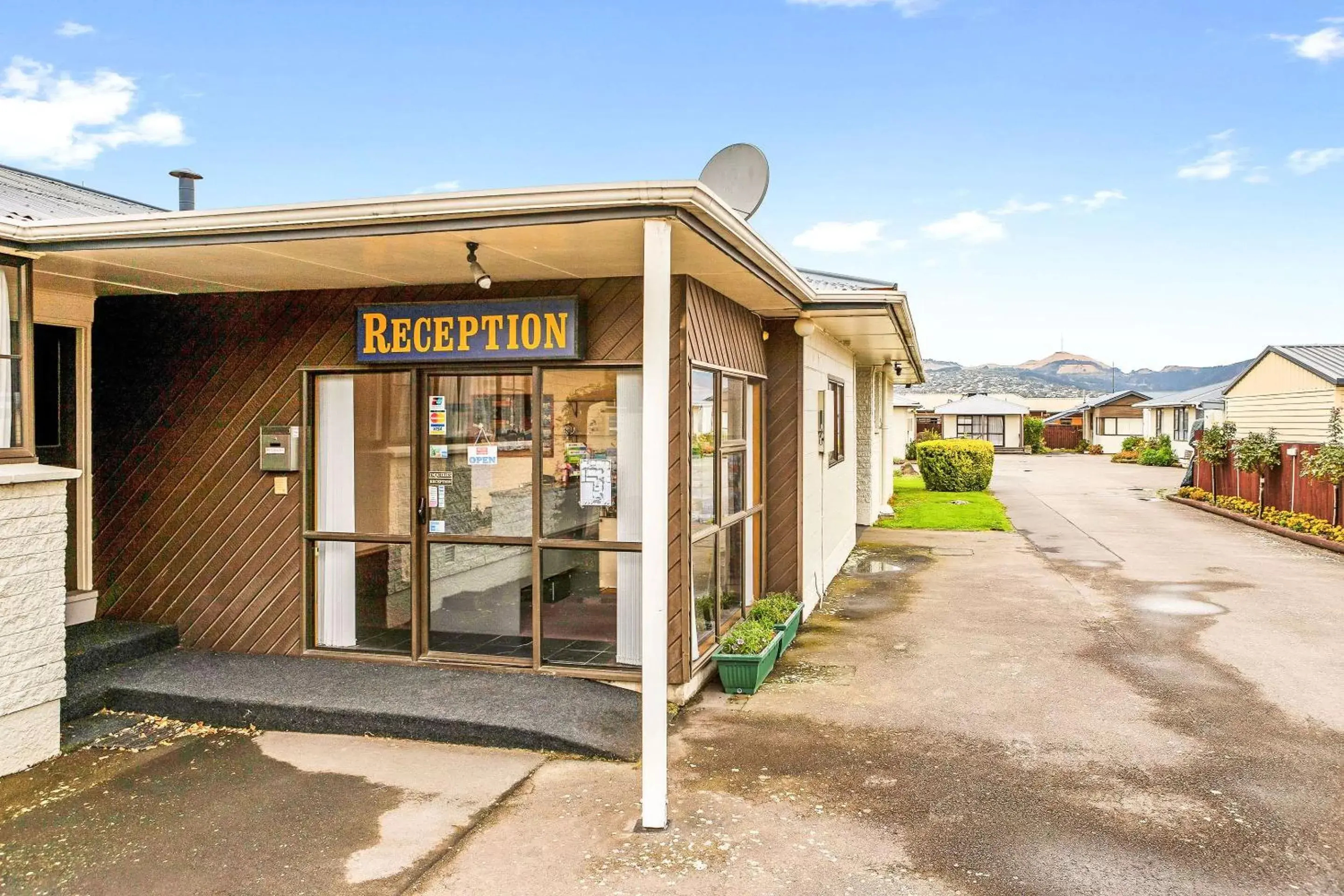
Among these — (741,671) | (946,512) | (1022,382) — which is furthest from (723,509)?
(1022,382)

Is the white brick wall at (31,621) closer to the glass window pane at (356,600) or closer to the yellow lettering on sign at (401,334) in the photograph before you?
the glass window pane at (356,600)

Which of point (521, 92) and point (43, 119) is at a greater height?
point (521, 92)

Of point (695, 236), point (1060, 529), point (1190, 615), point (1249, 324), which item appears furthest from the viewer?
point (1249, 324)

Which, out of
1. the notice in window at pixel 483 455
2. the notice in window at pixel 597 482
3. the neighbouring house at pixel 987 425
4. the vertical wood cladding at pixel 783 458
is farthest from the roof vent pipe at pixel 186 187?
the neighbouring house at pixel 987 425

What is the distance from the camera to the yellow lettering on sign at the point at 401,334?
18.9 ft

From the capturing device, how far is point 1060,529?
1495cm

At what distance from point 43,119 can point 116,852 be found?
62.0ft

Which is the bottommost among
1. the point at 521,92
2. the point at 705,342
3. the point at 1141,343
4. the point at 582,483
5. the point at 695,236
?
the point at 582,483

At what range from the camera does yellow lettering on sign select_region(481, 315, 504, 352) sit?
5.59 m

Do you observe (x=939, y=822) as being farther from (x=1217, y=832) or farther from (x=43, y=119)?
(x=43, y=119)

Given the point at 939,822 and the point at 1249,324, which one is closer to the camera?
the point at 939,822

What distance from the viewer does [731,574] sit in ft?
22.8

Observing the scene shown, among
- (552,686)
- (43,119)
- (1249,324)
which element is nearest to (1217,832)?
(552,686)

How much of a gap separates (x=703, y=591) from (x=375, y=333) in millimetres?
2885
